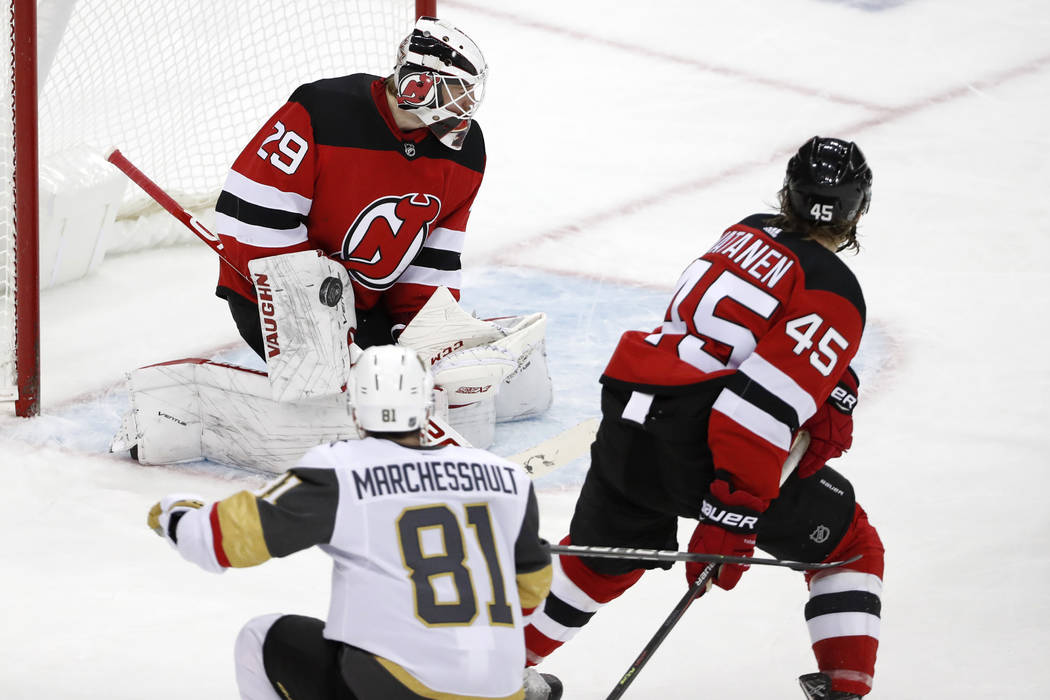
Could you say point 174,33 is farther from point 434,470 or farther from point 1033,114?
point 1033,114

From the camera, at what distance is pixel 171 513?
189cm

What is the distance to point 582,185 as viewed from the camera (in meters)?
5.41

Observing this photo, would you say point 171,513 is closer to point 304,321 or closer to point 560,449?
point 304,321

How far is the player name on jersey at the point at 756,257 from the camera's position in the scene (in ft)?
7.25

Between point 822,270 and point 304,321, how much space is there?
128cm

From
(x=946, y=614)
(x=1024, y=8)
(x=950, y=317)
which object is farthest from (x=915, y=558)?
(x=1024, y=8)

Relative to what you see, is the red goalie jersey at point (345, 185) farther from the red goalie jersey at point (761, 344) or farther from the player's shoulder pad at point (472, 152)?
the red goalie jersey at point (761, 344)

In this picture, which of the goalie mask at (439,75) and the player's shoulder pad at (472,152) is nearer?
the goalie mask at (439,75)

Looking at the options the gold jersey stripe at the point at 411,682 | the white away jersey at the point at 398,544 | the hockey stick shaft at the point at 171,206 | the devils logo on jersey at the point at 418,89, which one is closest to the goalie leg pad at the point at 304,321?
the hockey stick shaft at the point at 171,206

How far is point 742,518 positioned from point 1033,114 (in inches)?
181

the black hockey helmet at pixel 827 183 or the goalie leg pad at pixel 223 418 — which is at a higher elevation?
the black hockey helmet at pixel 827 183

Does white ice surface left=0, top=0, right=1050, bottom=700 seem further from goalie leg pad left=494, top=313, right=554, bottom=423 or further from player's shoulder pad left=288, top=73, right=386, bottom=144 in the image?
player's shoulder pad left=288, top=73, right=386, bottom=144

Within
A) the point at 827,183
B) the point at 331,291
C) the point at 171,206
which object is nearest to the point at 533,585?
the point at 827,183

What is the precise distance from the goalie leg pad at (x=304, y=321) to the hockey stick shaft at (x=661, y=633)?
→ 3.41 feet
